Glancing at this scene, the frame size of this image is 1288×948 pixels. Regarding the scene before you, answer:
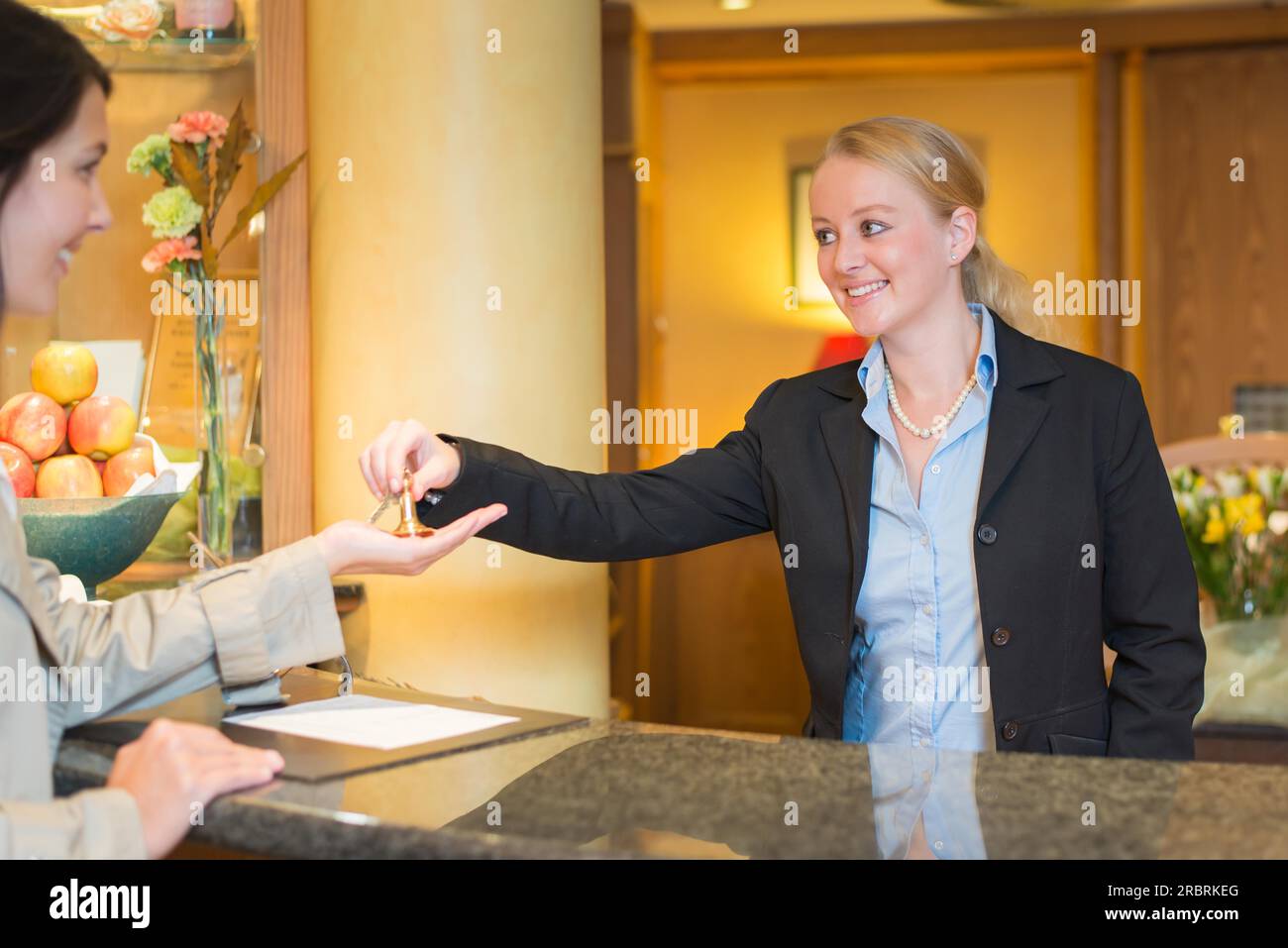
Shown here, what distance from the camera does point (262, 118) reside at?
248cm

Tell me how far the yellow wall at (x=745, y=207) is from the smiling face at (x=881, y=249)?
3659mm

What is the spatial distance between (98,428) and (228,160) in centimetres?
61

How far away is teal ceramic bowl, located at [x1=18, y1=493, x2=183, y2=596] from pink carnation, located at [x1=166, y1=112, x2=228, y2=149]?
0.78m

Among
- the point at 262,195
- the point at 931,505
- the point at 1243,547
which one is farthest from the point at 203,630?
the point at 1243,547

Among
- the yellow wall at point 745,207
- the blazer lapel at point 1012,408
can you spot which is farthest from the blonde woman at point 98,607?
the yellow wall at point 745,207

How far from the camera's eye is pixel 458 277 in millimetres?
2326

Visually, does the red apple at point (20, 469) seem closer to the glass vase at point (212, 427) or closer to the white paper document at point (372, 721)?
the glass vase at point (212, 427)

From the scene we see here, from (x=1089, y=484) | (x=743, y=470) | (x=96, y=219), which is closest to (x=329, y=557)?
(x=96, y=219)

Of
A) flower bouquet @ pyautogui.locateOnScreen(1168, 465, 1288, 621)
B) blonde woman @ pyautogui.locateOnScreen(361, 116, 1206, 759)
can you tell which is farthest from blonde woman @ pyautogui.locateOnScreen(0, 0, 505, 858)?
flower bouquet @ pyautogui.locateOnScreen(1168, 465, 1288, 621)

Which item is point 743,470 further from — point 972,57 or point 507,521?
point 972,57

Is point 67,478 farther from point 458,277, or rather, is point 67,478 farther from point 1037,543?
point 1037,543

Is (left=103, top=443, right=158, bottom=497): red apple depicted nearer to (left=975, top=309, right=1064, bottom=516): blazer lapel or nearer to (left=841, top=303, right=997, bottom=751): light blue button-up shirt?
(left=841, top=303, right=997, bottom=751): light blue button-up shirt

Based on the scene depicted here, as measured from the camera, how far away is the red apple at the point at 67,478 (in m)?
1.98
